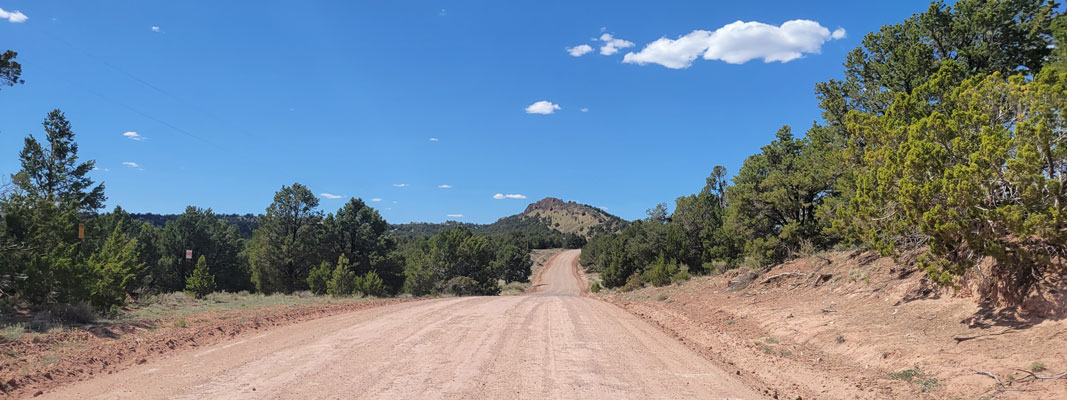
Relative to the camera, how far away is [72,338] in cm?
976

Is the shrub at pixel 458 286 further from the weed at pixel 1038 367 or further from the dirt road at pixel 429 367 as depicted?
the weed at pixel 1038 367

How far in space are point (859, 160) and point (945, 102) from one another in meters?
2.57

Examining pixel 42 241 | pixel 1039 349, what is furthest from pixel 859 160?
pixel 42 241

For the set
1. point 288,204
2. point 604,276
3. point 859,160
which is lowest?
point 604,276

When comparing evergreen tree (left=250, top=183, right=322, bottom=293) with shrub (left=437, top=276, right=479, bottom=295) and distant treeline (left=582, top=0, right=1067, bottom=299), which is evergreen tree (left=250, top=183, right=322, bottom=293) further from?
distant treeline (left=582, top=0, right=1067, bottom=299)

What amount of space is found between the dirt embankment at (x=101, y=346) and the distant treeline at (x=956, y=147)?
12702mm

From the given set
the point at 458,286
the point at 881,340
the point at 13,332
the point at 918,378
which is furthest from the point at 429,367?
the point at 458,286

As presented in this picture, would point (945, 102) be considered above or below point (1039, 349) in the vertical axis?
above

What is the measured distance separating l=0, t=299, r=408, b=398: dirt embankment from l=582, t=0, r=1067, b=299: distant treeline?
12.7m

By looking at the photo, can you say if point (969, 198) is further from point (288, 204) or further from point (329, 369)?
point (288, 204)

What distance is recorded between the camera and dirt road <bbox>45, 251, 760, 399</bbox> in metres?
6.59

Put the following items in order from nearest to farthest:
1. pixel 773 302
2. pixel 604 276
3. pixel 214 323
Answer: pixel 214 323 < pixel 773 302 < pixel 604 276

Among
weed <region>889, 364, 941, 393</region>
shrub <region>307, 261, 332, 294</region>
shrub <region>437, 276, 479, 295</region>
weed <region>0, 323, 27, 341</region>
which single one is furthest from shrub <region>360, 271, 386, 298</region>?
weed <region>889, 364, 941, 393</region>

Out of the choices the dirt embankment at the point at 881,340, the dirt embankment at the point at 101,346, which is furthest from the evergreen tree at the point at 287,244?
the dirt embankment at the point at 881,340
